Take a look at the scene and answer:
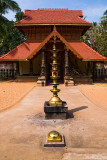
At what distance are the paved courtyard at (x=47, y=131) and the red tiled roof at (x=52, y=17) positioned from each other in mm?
12113

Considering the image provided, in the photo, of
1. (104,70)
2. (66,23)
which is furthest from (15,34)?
(104,70)

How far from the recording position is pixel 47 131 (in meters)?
3.30

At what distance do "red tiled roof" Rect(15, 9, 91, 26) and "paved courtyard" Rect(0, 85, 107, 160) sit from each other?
12.1 meters

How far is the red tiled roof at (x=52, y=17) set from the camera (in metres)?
14.6

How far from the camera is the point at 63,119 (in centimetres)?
409

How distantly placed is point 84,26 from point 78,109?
11.6 meters

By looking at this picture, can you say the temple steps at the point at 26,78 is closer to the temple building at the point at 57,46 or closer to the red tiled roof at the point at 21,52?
the temple building at the point at 57,46

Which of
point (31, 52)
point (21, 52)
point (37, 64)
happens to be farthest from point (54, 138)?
point (37, 64)

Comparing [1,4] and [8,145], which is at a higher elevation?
[1,4]

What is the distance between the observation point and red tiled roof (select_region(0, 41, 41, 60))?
13.4 metres

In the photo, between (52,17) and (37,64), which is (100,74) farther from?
(52,17)

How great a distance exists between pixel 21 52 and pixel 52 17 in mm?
5630

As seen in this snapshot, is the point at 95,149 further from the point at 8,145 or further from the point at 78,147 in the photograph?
the point at 8,145

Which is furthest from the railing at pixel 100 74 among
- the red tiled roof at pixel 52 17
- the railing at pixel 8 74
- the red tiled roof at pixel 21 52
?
the railing at pixel 8 74
